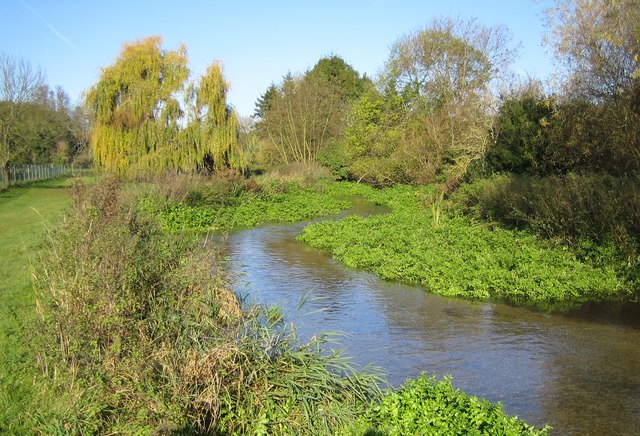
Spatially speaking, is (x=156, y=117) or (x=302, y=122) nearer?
(x=156, y=117)

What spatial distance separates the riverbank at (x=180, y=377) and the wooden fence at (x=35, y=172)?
31730 mm

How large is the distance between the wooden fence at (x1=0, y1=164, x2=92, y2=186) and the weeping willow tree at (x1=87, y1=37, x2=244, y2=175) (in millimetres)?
10008

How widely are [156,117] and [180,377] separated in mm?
23522

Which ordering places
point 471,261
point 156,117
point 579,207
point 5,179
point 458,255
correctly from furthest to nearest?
point 5,179 → point 156,117 → point 458,255 → point 579,207 → point 471,261

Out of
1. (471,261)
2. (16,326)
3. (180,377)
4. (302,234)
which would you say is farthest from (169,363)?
(302,234)

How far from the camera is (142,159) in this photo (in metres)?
25.8

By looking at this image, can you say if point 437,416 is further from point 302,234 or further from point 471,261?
point 302,234

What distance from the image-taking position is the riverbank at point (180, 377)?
4742 millimetres

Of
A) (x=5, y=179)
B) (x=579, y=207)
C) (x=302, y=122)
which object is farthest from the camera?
(x=302, y=122)

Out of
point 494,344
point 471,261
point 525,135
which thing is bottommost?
point 494,344

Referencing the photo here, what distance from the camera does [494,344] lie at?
8.20m

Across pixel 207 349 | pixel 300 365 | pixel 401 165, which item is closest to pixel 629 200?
pixel 300 365

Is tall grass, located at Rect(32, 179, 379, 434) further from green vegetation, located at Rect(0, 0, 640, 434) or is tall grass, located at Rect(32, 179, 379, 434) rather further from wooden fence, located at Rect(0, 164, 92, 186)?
wooden fence, located at Rect(0, 164, 92, 186)

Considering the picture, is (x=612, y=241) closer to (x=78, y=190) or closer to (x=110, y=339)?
(x=110, y=339)
